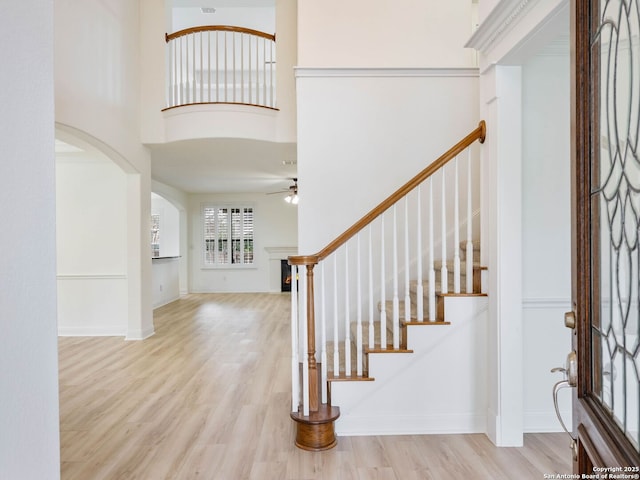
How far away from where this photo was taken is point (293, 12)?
5211 mm

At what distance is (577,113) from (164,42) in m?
5.58

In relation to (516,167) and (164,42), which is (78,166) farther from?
(516,167)

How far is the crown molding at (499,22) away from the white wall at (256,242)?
794 centimetres

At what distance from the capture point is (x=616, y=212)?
903 millimetres

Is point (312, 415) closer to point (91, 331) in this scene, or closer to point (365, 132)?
point (365, 132)

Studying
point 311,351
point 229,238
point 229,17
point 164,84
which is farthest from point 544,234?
point 229,238

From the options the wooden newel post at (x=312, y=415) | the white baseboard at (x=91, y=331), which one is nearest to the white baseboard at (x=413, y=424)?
the wooden newel post at (x=312, y=415)

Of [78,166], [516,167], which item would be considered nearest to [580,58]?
[516,167]

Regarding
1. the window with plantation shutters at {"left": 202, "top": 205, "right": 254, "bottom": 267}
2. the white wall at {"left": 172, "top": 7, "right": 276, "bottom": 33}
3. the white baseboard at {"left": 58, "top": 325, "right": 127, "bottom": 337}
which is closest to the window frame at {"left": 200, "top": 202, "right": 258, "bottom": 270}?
the window with plantation shutters at {"left": 202, "top": 205, "right": 254, "bottom": 267}

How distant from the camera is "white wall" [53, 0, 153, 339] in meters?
3.96

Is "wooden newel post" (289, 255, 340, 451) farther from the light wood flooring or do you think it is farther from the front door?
the front door

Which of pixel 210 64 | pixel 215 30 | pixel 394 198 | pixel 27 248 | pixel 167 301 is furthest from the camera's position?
pixel 167 301

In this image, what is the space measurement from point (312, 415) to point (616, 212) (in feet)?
6.65

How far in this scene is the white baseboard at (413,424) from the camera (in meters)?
2.58
